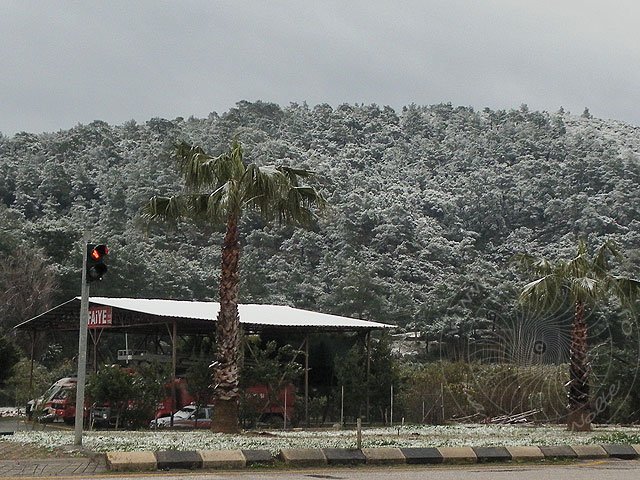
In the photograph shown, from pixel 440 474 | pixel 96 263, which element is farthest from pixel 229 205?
pixel 440 474

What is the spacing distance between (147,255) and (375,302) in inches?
710

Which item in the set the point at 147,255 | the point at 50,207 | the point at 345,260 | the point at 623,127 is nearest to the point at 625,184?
the point at 345,260

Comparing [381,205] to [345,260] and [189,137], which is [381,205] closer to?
[345,260]

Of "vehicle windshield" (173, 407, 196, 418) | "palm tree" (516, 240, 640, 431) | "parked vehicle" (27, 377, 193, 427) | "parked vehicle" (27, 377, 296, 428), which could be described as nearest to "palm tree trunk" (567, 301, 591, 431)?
"palm tree" (516, 240, 640, 431)

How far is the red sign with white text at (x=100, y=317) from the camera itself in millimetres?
32969

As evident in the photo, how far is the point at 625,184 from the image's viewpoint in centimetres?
10131

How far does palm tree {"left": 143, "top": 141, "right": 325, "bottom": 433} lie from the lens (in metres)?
22.0

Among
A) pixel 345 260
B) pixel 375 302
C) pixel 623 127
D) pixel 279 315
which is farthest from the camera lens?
pixel 623 127

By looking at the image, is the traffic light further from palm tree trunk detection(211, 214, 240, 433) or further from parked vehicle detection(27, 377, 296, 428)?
parked vehicle detection(27, 377, 296, 428)

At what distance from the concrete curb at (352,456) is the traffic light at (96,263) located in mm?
3570

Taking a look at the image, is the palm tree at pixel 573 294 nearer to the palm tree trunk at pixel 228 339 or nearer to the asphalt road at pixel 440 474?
the palm tree trunk at pixel 228 339

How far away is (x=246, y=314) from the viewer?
3606cm

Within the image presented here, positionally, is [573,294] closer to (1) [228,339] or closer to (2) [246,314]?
(1) [228,339]

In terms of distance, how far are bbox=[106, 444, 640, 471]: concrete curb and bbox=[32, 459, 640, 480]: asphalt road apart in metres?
0.48
